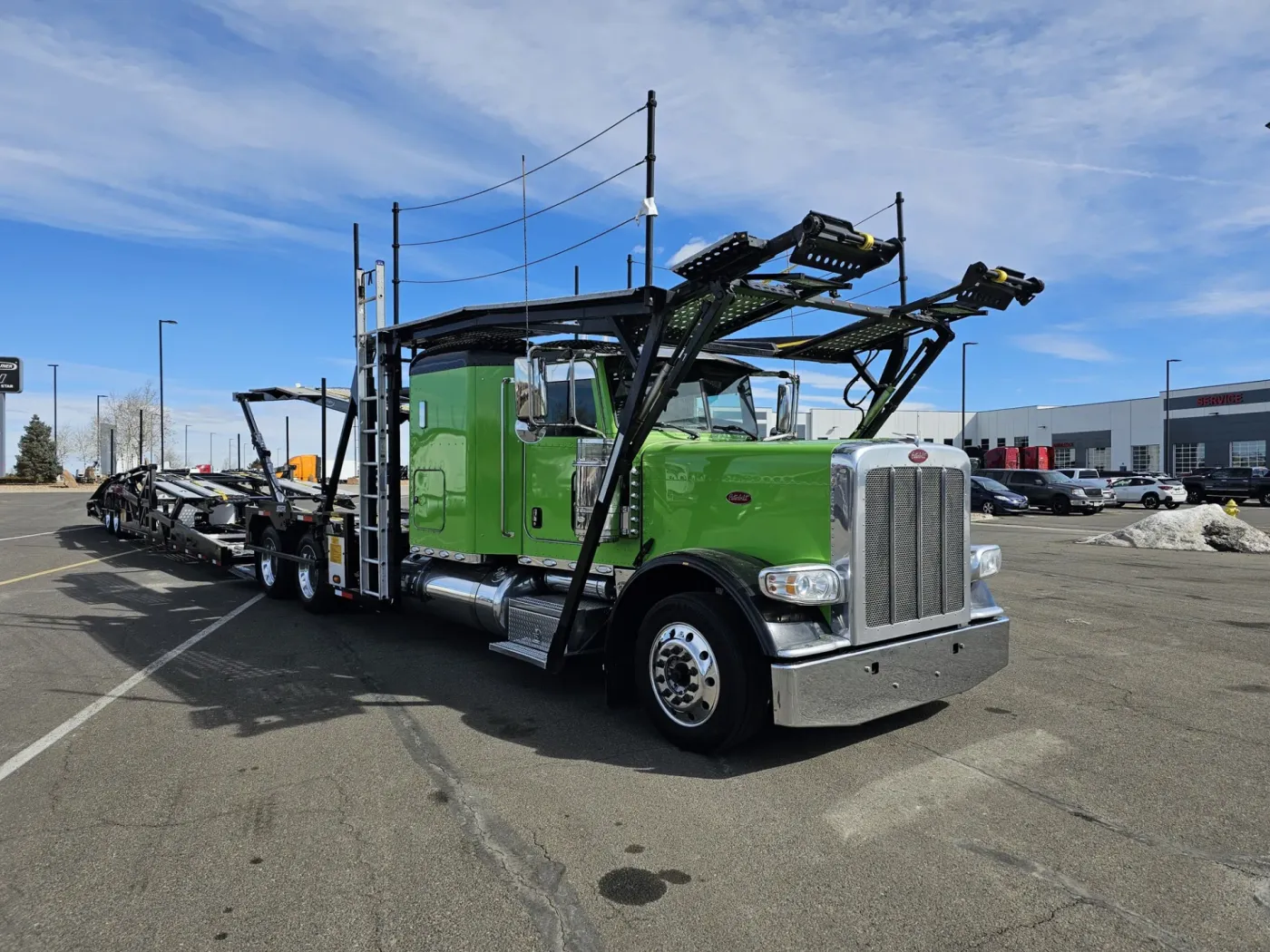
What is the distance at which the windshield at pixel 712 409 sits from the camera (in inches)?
232

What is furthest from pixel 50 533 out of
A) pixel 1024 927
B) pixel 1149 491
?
pixel 1149 491

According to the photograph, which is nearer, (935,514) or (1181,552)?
(935,514)

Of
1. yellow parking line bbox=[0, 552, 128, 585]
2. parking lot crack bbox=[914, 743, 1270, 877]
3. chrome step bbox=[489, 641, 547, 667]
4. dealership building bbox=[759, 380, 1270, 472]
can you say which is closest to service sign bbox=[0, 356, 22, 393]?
yellow parking line bbox=[0, 552, 128, 585]

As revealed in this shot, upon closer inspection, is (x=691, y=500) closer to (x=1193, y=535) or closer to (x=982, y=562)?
(x=982, y=562)

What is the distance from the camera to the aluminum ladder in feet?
24.3

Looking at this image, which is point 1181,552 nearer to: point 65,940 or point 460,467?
point 460,467

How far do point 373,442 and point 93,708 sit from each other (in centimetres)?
298

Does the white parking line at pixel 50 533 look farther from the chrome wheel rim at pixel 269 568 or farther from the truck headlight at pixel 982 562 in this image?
the truck headlight at pixel 982 562

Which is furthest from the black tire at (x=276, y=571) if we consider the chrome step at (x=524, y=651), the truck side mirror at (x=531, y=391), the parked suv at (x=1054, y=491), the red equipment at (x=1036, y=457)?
the red equipment at (x=1036, y=457)

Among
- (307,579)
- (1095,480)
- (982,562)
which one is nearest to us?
(982,562)

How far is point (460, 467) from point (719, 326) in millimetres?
2481

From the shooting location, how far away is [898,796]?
4.05 m

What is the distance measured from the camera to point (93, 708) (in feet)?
18.1

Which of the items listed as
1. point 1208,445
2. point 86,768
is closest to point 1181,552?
point 86,768
